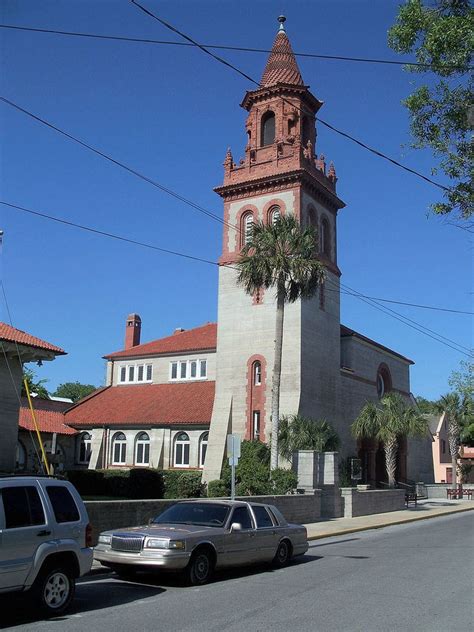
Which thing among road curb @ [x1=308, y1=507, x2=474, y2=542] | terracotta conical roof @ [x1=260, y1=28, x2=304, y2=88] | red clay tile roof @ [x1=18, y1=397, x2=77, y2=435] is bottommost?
road curb @ [x1=308, y1=507, x2=474, y2=542]

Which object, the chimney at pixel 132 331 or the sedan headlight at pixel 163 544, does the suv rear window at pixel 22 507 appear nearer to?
the sedan headlight at pixel 163 544

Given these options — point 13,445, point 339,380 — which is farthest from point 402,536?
point 339,380

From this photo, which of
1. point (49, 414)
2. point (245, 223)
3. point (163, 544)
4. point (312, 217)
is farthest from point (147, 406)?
point (163, 544)

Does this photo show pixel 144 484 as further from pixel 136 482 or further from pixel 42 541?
pixel 42 541

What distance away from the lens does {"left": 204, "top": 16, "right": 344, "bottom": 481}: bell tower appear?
37.9m

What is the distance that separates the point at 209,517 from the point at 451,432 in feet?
153

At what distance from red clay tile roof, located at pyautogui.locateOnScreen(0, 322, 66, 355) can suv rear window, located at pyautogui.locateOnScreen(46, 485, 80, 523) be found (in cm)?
1411

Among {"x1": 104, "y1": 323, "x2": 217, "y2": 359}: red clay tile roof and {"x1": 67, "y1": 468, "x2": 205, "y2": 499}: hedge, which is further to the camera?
{"x1": 104, "y1": 323, "x2": 217, "y2": 359}: red clay tile roof

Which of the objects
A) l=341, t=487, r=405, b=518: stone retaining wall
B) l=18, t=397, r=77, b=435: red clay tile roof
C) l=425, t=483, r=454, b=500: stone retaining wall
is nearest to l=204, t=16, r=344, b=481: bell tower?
l=341, t=487, r=405, b=518: stone retaining wall

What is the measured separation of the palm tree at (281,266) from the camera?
29.9 metres

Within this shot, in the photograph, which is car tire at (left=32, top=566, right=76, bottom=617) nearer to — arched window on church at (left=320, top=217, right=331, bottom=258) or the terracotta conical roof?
arched window on church at (left=320, top=217, right=331, bottom=258)

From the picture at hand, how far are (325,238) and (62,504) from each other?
35.3m

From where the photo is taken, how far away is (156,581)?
11.8 meters

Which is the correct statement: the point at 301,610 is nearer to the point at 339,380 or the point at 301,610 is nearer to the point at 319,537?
the point at 319,537
